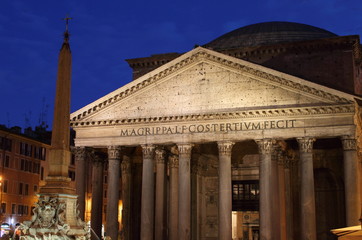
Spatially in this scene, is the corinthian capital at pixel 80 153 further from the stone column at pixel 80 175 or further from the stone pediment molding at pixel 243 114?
the stone pediment molding at pixel 243 114

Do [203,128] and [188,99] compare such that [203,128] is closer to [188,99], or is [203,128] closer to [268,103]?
[188,99]

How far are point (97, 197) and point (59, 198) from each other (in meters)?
18.0

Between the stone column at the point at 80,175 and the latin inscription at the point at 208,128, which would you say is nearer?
the latin inscription at the point at 208,128

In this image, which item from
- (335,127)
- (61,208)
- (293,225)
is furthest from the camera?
(293,225)

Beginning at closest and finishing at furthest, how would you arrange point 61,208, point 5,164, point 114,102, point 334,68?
point 61,208, point 114,102, point 334,68, point 5,164

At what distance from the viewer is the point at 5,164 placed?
41.4 metres

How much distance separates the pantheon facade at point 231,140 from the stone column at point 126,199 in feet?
0.21

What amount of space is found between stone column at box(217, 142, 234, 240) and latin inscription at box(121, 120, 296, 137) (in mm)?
829

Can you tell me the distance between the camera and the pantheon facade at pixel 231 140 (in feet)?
81.6

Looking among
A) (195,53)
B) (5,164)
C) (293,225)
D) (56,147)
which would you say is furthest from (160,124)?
(5,164)

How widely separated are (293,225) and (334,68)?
962 centimetres

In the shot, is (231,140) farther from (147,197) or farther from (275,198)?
(147,197)

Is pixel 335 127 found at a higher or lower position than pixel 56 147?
higher

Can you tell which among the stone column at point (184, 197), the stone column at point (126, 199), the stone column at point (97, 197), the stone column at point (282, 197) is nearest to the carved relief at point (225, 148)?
the stone column at point (184, 197)
